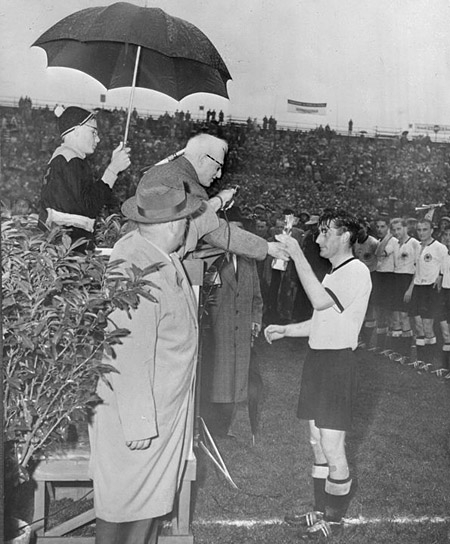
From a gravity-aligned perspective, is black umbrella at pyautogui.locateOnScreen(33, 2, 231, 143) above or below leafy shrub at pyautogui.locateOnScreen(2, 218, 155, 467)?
above

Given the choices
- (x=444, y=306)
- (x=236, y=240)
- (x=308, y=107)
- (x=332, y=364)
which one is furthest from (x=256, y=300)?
(x=444, y=306)

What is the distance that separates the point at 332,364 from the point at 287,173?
93 cm

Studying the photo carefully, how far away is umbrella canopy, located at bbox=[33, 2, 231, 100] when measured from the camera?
3.32m

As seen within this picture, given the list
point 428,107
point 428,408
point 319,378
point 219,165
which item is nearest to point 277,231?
point 219,165

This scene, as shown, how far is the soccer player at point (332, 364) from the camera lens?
12.0 ft

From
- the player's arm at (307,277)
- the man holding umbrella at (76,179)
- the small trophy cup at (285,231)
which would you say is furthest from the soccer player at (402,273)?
the man holding umbrella at (76,179)

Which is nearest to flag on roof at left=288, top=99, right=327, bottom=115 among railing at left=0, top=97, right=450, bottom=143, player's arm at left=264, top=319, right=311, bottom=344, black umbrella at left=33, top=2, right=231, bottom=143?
railing at left=0, top=97, right=450, bottom=143

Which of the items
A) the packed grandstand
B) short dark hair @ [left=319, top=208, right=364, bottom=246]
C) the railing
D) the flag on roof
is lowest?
short dark hair @ [left=319, top=208, right=364, bottom=246]

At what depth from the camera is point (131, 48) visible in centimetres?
335

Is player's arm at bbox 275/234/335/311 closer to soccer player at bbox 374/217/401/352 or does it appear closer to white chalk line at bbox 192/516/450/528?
soccer player at bbox 374/217/401/352

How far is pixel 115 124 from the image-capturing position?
3.41 meters

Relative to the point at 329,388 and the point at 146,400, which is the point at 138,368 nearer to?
the point at 146,400

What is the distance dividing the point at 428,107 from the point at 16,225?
202 centimetres

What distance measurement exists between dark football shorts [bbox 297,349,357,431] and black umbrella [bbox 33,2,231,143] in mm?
1394
